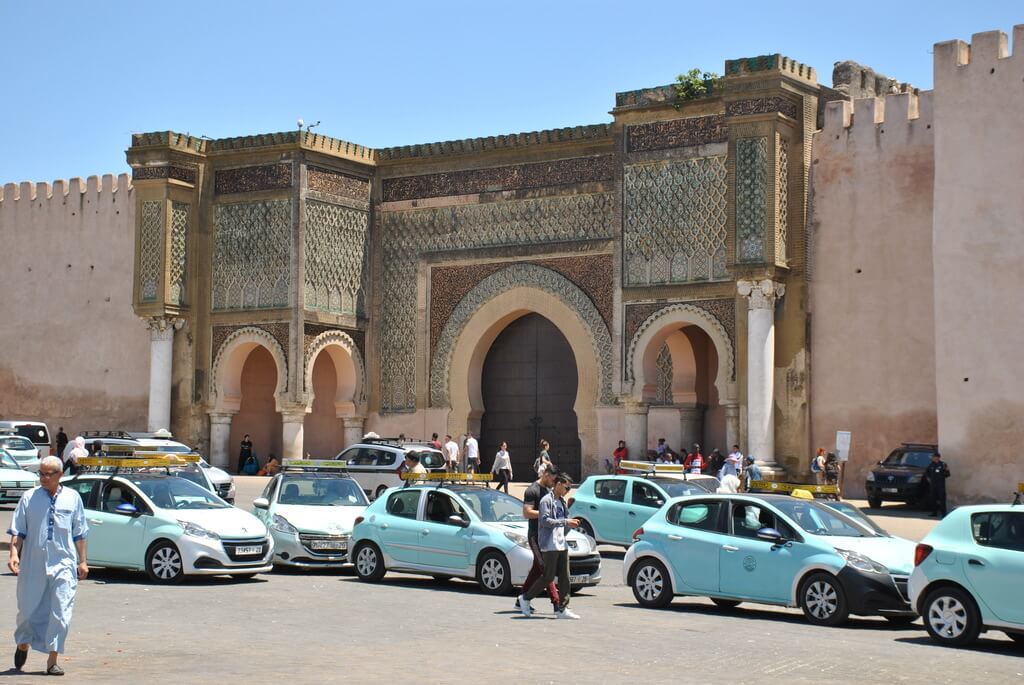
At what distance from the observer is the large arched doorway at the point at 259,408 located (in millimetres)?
34219

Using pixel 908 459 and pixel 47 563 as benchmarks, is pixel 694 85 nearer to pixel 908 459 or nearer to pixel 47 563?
pixel 908 459

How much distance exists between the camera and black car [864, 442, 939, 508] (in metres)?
24.4

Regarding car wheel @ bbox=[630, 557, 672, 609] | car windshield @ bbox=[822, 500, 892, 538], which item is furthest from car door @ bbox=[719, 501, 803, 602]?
car windshield @ bbox=[822, 500, 892, 538]

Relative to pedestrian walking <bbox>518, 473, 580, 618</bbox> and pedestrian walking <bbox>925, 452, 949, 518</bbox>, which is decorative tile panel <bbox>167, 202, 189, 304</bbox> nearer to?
pedestrian walking <bbox>925, 452, 949, 518</bbox>

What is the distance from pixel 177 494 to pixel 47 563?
22.4ft

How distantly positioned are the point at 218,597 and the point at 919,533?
10.6 meters

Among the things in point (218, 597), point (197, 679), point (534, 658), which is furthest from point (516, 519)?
point (197, 679)

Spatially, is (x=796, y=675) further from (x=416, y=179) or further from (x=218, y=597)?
(x=416, y=179)

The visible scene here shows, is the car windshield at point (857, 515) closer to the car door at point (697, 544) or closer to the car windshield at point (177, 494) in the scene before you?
the car door at point (697, 544)

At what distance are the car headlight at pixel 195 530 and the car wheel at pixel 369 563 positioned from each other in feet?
5.15

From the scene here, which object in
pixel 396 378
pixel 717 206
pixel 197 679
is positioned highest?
pixel 717 206

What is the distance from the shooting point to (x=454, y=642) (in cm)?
1115

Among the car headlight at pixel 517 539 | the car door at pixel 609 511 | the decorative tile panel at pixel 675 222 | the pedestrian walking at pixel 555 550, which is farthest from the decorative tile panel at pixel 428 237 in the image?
the pedestrian walking at pixel 555 550

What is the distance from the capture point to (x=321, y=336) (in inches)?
1276
